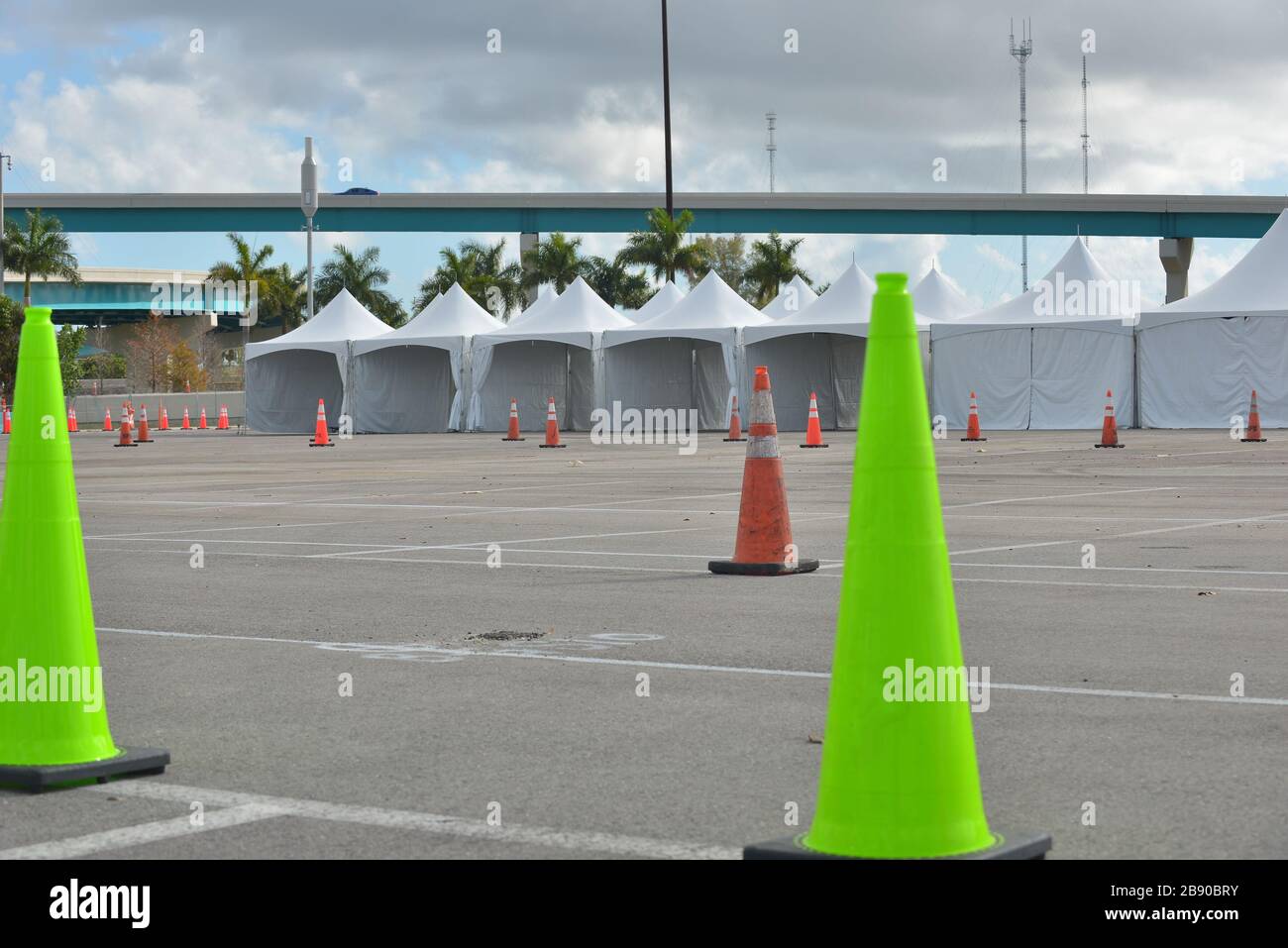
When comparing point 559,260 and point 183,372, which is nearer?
point 559,260

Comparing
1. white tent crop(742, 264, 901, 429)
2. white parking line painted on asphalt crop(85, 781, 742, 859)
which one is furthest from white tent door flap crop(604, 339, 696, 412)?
white parking line painted on asphalt crop(85, 781, 742, 859)

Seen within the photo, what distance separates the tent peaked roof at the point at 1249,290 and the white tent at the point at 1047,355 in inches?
44.5

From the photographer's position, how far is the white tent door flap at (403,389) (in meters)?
46.3

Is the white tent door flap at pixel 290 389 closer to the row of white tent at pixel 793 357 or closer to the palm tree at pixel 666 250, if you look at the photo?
the row of white tent at pixel 793 357

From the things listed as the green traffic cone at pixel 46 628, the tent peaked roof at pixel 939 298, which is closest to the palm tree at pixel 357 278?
the tent peaked roof at pixel 939 298

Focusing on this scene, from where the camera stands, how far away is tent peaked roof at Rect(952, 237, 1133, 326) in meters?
38.9

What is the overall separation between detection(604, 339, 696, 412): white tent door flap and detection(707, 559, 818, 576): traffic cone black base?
1300 inches

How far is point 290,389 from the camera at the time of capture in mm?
47594

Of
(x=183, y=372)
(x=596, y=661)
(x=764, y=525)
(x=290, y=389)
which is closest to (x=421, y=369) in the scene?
(x=290, y=389)

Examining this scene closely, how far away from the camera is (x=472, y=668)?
7.12 m

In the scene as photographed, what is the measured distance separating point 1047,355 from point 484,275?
51.2 metres

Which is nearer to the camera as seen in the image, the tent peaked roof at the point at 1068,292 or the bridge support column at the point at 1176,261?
the tent peaked roof at the point at 1068,292

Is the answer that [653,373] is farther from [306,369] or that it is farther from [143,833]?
[143,833]
